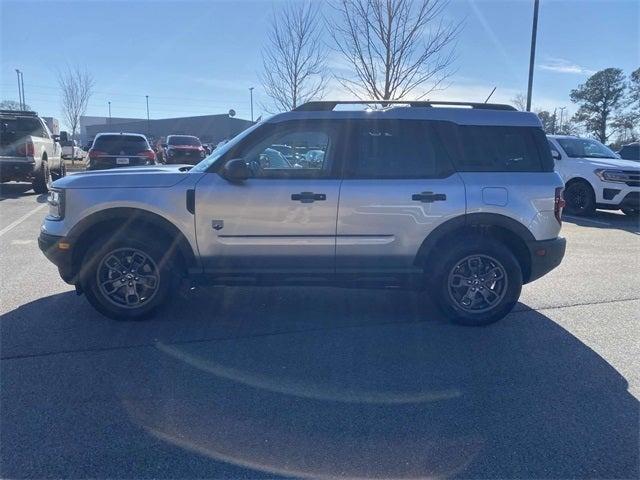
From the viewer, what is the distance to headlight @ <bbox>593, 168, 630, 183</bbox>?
39.3ft

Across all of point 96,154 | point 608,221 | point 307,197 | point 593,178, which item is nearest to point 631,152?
point 593,178

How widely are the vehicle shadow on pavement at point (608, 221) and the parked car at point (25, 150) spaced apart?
13.1m

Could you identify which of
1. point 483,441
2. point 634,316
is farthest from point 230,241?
point 634,316

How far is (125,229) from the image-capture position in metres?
4.94

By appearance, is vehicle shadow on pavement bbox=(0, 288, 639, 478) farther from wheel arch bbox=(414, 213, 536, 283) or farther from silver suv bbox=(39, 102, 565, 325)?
wheel arch bbox=(414, 213, 536, 283)

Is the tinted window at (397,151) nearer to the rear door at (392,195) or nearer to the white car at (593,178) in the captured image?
the rear door at (392,195)

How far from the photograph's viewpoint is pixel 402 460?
9.70ft

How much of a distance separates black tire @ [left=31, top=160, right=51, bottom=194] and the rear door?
12288 mm

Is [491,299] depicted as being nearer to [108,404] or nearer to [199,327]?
[199,327]

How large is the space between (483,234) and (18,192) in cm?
1472

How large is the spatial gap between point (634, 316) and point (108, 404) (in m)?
4.85

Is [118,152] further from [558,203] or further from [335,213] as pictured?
[558,203]

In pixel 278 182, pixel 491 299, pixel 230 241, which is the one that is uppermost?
pixel 278 182

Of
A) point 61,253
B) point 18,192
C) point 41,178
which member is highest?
point 41,178
